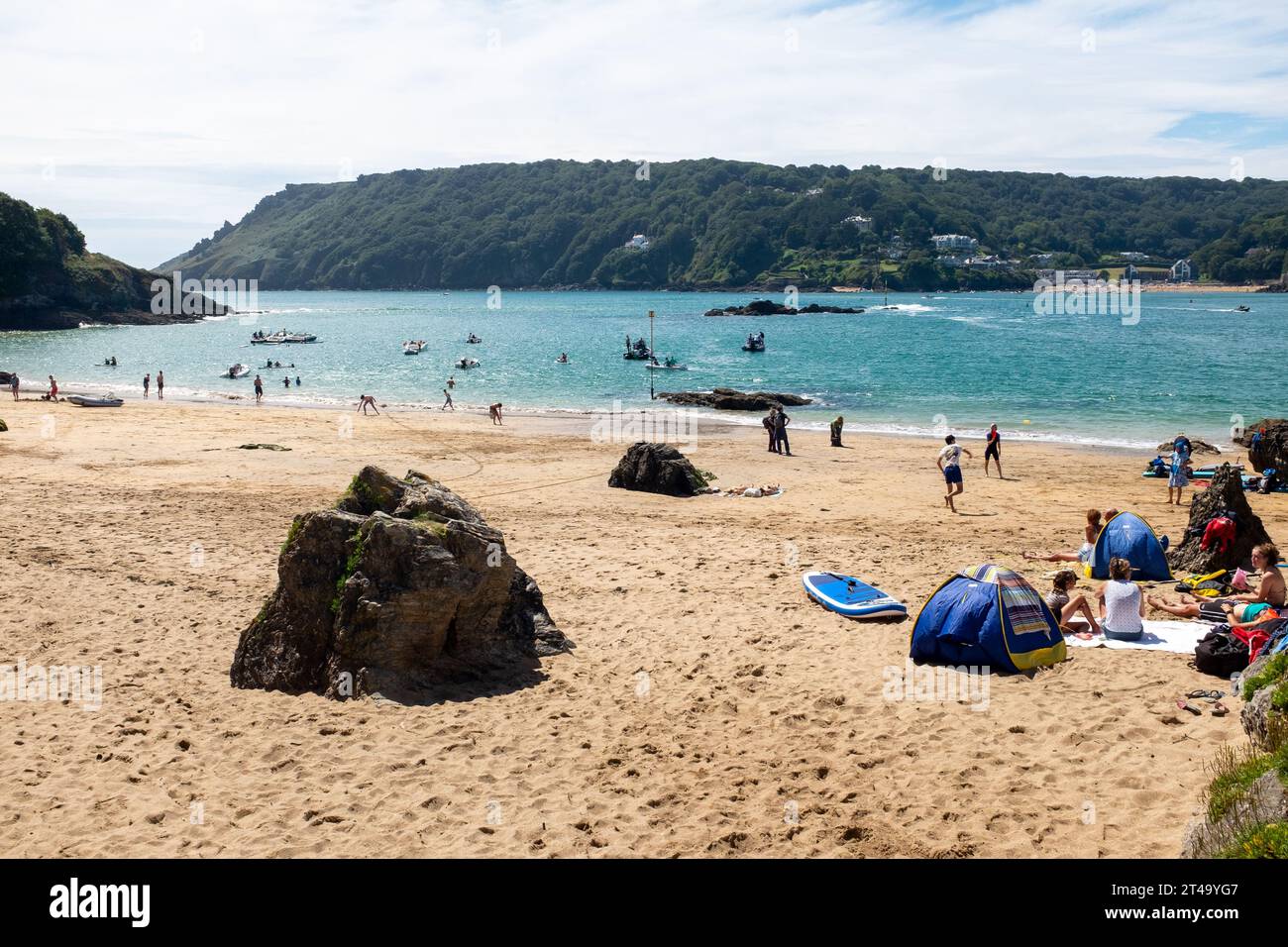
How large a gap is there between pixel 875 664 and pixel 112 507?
14.1 meters

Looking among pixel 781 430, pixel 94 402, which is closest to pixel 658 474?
pixel 781 430

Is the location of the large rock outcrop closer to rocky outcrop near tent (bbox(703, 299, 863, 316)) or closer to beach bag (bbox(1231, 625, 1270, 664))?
beach bag (bbox(1231, 625, 1270, 664))

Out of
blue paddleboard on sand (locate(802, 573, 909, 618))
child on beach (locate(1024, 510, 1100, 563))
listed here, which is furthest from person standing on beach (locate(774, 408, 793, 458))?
blue paddleboard on sand (locate(802, 573, 909, 618))

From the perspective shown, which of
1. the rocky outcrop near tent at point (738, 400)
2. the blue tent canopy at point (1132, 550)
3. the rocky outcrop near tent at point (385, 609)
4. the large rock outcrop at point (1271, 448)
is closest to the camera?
the rocky outcrop near tent at point (385, 609)

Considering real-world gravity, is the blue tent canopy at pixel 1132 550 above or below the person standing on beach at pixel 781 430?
below

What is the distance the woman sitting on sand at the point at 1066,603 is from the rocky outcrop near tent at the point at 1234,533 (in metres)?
2.88

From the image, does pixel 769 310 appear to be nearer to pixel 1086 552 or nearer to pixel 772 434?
pixel 772 434

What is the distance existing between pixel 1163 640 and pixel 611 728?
6.22m

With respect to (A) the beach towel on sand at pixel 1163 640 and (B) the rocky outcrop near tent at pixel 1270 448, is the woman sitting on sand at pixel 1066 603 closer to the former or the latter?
(A) the beach towel on sand at pixel 1163 640

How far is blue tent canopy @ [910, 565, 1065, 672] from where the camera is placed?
392 inches

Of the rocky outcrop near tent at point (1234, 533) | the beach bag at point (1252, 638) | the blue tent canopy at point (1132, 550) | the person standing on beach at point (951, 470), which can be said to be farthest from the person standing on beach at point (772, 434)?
the beach bag at point (1252, 638)

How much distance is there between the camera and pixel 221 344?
86.2 metres

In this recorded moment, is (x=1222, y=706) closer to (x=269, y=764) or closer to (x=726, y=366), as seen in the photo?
(x=269, y=764)

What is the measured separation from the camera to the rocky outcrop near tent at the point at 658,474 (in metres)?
21.0
